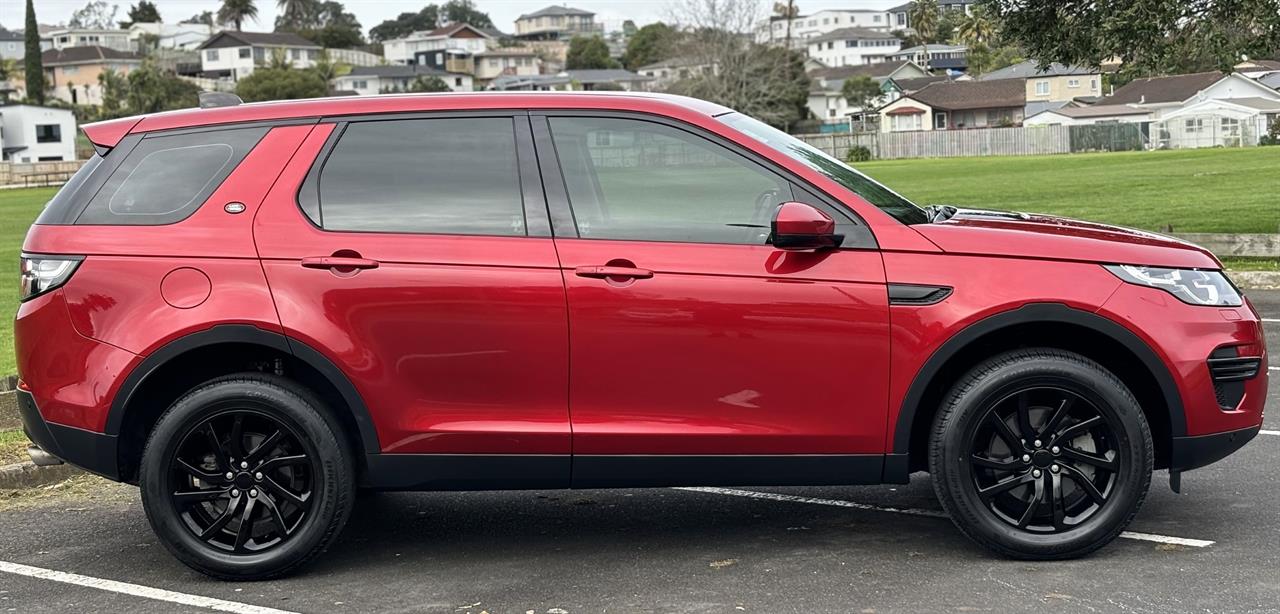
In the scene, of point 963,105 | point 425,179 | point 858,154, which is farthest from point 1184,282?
point 963,105

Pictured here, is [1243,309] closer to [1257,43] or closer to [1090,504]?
[1090,504]

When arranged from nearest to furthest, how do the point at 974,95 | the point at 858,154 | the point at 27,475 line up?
the point at 27,475 → the point at 858,154 → the point at 974,95

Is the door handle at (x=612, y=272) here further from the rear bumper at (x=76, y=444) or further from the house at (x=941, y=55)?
the house at (x=941, y=55)

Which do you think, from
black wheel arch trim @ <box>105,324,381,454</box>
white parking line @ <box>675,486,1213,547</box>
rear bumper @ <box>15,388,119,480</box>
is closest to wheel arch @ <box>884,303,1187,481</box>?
white parking line @ <box>675,486,1213,547</box>

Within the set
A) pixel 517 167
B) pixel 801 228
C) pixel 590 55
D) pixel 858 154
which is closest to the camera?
pixel 801 228

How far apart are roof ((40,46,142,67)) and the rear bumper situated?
158299 millimetres

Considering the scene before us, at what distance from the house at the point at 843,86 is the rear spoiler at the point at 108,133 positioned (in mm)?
118112

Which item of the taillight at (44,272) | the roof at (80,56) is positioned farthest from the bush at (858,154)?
the roof at (80,56)

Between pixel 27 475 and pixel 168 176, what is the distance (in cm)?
250

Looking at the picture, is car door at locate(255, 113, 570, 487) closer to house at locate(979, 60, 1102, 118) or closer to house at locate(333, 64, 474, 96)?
house at locate(979, 60, 1102, 118)

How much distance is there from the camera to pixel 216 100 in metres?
5.83

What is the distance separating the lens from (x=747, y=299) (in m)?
5.06

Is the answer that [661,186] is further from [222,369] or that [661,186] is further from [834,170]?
[222,369]

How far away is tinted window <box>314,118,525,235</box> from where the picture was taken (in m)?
5.27
